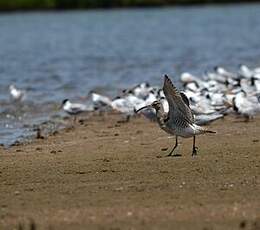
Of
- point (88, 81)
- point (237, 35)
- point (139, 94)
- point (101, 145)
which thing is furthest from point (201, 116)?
point (237, 35)

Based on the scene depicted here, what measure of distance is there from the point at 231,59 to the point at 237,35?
37.8ft

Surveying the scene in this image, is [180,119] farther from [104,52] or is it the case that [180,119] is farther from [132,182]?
[104,52]

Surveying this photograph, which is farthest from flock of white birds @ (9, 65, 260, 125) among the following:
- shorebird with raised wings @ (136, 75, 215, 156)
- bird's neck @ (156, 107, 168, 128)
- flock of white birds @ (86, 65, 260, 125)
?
shorebird with raised wings @ (136, 75, 215, 156)

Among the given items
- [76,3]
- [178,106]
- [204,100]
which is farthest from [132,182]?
[76,3]

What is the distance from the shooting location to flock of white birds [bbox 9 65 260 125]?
14.0 metres

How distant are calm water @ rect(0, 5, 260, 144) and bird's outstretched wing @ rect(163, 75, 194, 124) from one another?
10.8ft

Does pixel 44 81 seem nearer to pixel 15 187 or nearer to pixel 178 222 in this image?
pixel 15 187

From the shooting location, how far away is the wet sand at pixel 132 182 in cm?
728

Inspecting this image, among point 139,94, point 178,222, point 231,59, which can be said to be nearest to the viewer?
point 178,222

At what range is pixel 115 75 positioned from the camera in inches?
963

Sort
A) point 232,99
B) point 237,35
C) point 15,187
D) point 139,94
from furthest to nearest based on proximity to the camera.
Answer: point 237,35, point 139,94, point 232,99, point 15,187

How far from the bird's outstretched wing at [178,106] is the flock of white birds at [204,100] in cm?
206

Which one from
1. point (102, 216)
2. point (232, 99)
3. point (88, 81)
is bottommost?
point (88, 81)

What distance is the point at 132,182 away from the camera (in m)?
8.96
